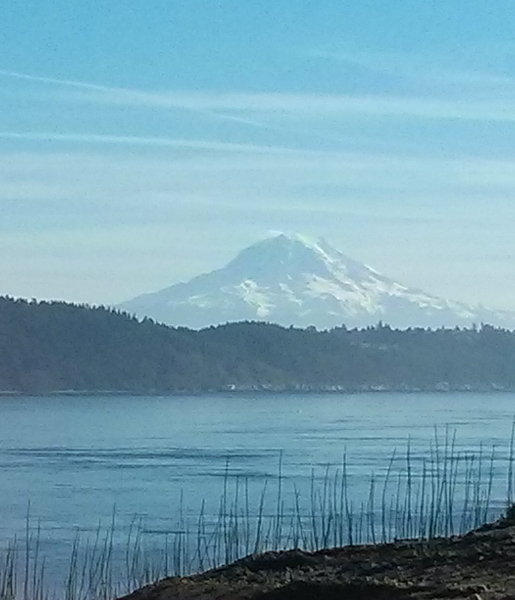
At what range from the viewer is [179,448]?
3068 inches

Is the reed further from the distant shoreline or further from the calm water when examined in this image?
the distant shoreline

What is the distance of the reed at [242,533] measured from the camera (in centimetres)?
2512

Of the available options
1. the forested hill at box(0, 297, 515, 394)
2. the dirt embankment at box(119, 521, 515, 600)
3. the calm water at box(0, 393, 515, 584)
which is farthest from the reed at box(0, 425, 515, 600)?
the forested hill at box(0, 297, 515, 394)

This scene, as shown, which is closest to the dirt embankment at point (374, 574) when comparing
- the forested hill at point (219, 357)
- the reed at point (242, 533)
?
the reed at point (242, 533)

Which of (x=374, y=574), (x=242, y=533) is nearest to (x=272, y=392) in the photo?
(x=242, y=533)

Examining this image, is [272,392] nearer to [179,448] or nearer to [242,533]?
[179,448]

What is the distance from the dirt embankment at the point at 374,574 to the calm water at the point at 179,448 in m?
17.0

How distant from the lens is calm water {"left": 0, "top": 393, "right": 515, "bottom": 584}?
45375 millimetres

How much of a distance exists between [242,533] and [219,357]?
142 m

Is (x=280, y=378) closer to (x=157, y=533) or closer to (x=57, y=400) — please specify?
(x=57, y=400)

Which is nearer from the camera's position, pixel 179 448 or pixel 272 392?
pixel 179 448

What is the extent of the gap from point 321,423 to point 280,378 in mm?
75149

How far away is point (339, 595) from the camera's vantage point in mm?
12031

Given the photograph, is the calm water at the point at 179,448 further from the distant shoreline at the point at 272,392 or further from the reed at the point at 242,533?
the distant shoreline at the point at 272,392
